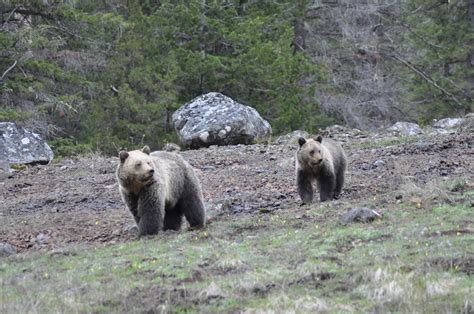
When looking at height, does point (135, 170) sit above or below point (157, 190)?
above

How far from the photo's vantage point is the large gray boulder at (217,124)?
65.8 feet

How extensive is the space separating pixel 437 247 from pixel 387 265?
0.77m

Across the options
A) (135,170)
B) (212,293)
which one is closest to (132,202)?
(135,170)

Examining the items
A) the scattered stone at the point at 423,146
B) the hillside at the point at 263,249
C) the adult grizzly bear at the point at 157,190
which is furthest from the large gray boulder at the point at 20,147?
the adult grizzly bear at the point at 157,190

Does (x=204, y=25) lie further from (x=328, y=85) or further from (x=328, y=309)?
(x=328, y=309)

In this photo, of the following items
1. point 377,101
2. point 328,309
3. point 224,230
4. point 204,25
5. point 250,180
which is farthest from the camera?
point 377,101

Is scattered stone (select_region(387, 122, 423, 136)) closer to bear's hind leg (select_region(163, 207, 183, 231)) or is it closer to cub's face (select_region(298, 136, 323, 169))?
cub's face (select_region(298, 136, 323, 169))

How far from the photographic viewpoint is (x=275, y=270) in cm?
742

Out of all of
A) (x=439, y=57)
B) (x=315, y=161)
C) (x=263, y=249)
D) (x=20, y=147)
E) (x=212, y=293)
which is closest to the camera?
(x=212, y=293)

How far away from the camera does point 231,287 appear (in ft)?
22.9

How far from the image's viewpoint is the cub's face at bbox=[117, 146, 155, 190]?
9555 mm

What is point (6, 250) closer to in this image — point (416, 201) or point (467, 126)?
point (416, 201)

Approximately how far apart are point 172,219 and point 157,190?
3.69 feet

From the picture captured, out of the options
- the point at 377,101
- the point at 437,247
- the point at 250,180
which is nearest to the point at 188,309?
the point at 437,247
